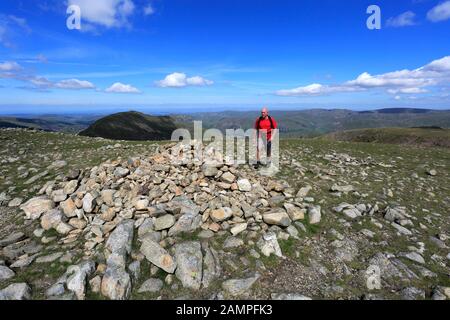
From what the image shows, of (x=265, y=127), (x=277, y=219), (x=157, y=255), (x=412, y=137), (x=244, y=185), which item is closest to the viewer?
(x=157, y=255)

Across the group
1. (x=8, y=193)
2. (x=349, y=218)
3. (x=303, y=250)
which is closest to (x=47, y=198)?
(x=8, y=193)

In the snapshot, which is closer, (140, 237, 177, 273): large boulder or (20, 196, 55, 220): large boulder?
(140, 237, 177, 273): large boulder

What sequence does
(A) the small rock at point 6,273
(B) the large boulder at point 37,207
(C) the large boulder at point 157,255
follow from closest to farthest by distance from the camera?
(A) the small rock at point 6,273
(C) the large boulder at point 157,255
(B) the large boulder at point 37,207

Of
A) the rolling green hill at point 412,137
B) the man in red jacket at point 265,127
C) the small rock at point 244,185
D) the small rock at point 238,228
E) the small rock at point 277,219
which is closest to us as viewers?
the small rock at point 238,228

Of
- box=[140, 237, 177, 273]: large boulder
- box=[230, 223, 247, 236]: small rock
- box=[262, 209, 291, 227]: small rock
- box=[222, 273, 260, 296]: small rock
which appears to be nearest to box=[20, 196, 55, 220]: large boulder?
box=[140, 237, 177, 273]: large boulder

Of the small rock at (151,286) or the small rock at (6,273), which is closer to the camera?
the small rock at (151,286)

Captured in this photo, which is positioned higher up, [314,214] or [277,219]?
[277,219]

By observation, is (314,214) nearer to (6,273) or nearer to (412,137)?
(6,273)

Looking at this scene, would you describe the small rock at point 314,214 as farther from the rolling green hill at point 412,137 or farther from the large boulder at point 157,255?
the rolling green hill at point 412,137

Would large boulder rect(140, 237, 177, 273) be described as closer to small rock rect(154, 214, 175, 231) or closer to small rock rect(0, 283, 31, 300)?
small rock rect(154, 214, 175, 231)

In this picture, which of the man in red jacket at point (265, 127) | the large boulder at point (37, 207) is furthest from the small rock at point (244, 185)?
the large boulder at point (37, 207)

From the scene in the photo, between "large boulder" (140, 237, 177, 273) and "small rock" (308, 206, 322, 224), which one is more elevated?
"small rock" (308, 206, 322, 224)

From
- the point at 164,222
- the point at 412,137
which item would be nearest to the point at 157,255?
the point at 164,222

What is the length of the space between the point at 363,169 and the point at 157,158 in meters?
13.7
